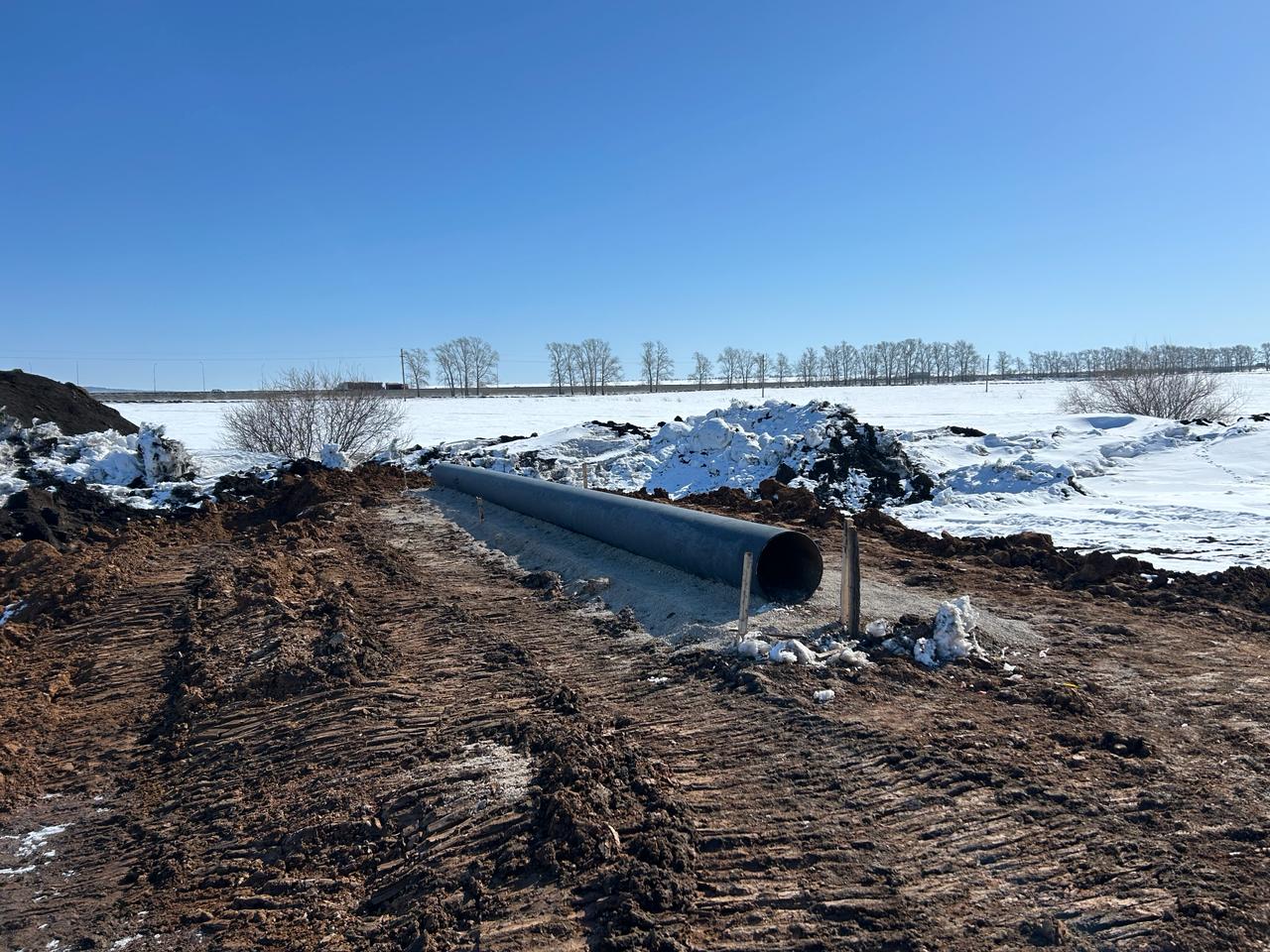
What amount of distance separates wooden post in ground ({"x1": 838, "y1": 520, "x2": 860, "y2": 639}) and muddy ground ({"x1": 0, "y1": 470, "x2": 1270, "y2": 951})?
0.82 meters

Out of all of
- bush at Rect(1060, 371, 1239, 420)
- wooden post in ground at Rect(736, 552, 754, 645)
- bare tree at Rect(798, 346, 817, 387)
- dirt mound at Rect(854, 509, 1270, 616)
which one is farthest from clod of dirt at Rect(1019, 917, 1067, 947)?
bare tree at Rect(798, 346, 817, 387)

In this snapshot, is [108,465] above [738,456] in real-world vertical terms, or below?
above

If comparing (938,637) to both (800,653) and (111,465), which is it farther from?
(111,465)

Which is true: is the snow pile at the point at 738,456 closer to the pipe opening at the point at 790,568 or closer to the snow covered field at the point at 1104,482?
the snow covered field at the point at 1104,482

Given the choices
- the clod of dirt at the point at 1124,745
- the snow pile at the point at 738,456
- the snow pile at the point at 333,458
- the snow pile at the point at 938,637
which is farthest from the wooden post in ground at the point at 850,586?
the snow pile at the point at 333,458

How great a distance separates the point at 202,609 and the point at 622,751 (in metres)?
5.58

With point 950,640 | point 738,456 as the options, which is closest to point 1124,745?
point 950,640

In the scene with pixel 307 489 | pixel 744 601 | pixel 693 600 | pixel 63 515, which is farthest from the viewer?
pixel 307 489

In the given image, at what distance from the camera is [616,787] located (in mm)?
4133

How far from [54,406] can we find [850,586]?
77.9 feet

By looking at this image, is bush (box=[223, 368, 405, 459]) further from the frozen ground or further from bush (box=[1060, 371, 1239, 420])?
bush (box=[1060, 371, 1239, 420])

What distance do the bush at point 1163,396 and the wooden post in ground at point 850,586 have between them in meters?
22.0

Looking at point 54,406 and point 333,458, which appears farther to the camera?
point 54,406

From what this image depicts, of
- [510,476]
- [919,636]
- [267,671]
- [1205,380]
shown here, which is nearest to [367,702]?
[267,671]
